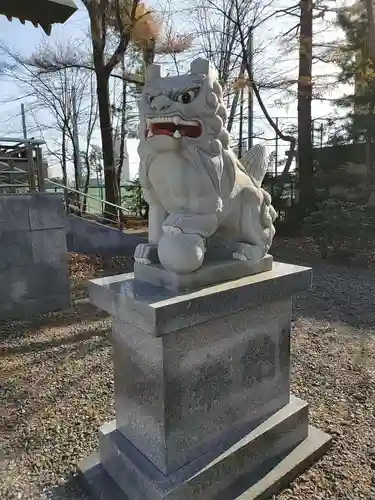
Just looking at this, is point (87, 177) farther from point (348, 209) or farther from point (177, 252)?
point (177, 252)

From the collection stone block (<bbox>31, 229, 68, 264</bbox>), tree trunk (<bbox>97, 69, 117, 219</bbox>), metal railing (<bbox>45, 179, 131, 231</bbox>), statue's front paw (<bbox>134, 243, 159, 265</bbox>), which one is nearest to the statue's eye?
statue's front paw (<bbox>134, 243, 159, 265</bbox>)

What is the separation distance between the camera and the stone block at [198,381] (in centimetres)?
168

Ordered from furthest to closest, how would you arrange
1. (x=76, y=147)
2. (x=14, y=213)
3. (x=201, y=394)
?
(x=76, y=147) < (x=14, y=213) < (x=201, y=394)

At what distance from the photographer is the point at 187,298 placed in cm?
158

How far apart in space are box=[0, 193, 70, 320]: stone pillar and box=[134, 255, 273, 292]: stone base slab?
9.22 ft

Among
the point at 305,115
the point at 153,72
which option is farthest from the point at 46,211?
the point at 305,115

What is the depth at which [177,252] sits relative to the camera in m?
1.64

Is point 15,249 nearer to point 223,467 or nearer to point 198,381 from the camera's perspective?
point 198,381

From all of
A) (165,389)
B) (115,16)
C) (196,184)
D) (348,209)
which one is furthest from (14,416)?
(115,16)

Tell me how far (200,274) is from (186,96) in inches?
31.1

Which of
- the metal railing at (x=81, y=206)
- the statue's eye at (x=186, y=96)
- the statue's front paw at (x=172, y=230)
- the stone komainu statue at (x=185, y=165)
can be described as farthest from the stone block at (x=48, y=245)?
the statue's eye at (x=186, y=96)

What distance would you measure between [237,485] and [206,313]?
0.93 metres

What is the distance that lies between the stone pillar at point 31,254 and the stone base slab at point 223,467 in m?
2.79

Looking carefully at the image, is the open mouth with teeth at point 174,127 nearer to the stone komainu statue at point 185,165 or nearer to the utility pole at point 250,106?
the stone komainu statue at point 185,165
